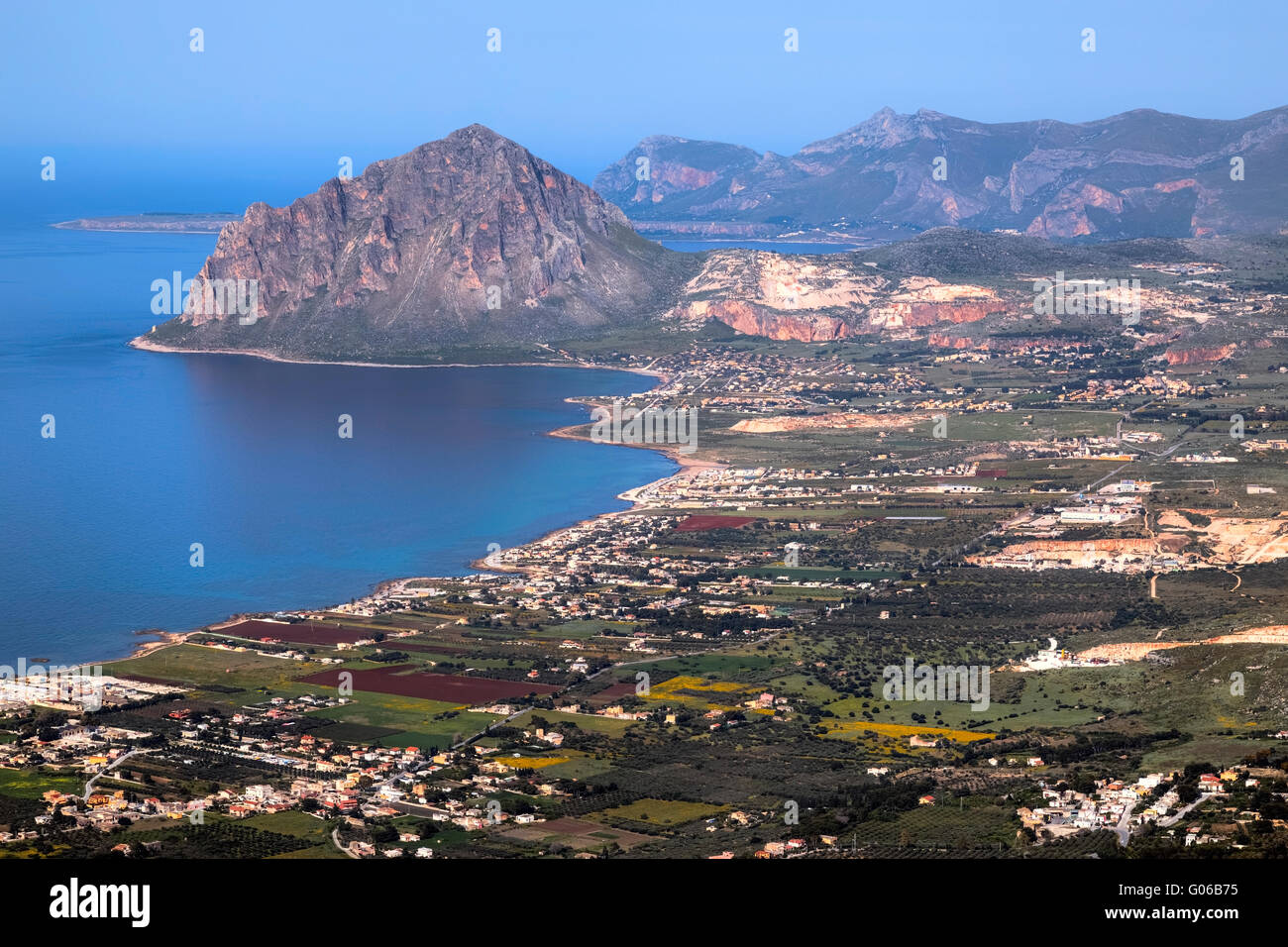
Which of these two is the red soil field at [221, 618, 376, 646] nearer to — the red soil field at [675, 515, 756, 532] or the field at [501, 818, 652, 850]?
the red soil field at [675, 515, 756, 532]

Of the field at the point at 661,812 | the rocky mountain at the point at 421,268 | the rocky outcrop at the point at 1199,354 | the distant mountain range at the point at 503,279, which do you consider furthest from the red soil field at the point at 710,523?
the rocky mountain at the point at 421,268

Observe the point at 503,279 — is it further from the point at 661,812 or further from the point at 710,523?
the point at 661,812

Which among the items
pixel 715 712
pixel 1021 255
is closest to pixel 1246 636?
pixel 715 712

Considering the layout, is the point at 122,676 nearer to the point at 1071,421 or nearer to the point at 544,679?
the point at 544,679

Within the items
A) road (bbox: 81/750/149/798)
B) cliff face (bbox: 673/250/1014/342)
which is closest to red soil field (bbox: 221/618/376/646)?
road (bbox: 81/750/149/798)

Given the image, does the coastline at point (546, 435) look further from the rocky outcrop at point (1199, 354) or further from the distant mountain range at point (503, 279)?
the rocky outcrop at point (1199, 354)
